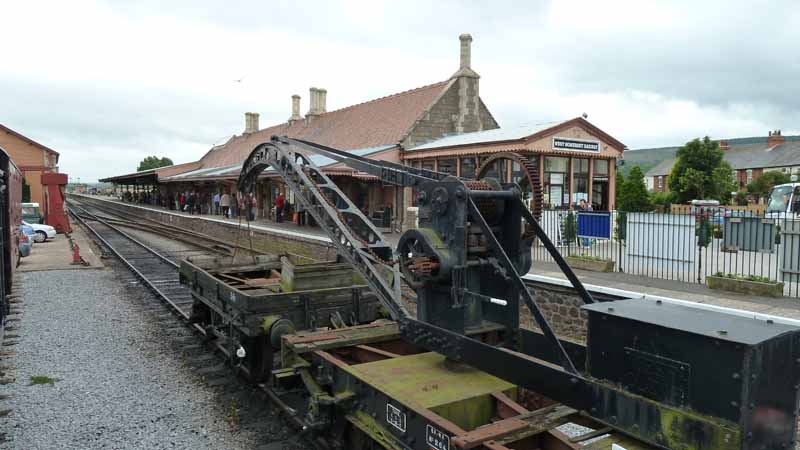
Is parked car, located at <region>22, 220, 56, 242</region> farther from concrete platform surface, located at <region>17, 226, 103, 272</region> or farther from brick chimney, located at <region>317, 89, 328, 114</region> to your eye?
brick chimney, located at <region>317, 89, 328, 114</region>

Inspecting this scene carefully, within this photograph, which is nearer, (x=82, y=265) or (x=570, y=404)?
(x=570, y=404)

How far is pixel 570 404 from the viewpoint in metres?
3.35

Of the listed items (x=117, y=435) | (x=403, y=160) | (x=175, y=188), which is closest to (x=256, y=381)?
(x=117, y=435)

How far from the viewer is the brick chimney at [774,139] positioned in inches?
2704

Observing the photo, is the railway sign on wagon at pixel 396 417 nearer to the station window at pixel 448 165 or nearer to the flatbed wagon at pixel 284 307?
the flatbed wagon at pixel 284 307

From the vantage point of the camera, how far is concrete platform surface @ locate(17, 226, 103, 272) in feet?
52.7

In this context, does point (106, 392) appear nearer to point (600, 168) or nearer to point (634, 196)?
point (600, 168)

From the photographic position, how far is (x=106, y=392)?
22.8ft

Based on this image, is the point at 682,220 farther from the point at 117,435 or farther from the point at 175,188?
the point at 175,188

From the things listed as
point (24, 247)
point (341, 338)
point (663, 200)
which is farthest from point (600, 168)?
point (663, 200)

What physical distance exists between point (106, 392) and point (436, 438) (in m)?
5.27

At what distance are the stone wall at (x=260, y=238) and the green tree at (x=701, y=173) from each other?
3186cm

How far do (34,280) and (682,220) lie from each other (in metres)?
15.5

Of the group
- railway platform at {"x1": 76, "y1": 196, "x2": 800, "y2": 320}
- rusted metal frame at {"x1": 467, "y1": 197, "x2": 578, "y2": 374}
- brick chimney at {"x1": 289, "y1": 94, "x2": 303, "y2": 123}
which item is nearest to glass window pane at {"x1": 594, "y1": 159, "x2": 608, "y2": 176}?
railway platform at {"x1": 76, "y1": 196, "x2": 800, "y2": 320}
